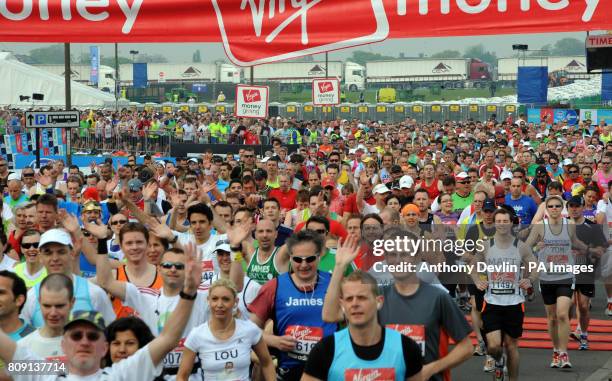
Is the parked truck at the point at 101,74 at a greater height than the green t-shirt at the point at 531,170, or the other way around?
the parked truck at the point at 101,74

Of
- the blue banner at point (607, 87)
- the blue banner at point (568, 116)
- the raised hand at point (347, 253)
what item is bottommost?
the raised hand at point (347, 253)

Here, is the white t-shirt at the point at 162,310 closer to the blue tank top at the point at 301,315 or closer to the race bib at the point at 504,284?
the blue tank top at the point at 301,315

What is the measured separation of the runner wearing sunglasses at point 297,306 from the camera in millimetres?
6984

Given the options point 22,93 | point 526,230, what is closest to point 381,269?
point 526,230

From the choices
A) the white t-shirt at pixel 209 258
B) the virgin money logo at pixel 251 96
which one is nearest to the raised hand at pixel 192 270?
the white t-shirt at pixel 209 258

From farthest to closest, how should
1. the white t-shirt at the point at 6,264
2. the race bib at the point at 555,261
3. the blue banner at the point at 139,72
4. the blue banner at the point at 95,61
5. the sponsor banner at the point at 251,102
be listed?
the blue banner at the point at 139,72, the blue banner at the point at 95,61, the sponsor banner at the point at 251,102, the race bib at the point at 555,261, the white t-shirt at the point at 6,264

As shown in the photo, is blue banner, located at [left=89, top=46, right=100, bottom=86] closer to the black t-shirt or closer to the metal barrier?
the metal barrier

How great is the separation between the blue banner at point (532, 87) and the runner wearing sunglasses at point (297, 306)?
165 ft

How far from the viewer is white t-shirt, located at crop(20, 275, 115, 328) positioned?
669 cm

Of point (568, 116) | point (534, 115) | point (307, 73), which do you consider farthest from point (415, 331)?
point (307, 73)

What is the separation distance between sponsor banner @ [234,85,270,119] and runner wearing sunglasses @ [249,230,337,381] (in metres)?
20.0

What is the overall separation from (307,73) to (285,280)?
12221 centimetres

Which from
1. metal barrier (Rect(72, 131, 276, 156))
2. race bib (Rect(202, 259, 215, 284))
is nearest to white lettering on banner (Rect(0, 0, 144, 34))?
race bib (Rect(202, 259, 215, 284))

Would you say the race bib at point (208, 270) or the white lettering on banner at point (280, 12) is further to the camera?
the race bib at point (208, 270)
